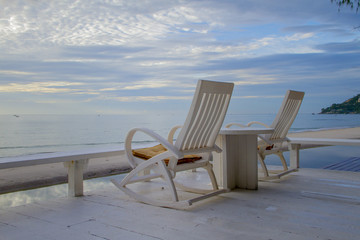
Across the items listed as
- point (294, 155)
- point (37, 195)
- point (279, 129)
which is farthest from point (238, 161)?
point (37, 195)

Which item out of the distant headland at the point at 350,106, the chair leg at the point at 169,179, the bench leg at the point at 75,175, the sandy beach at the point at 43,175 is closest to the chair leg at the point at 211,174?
the chair leg at the point at 169,179

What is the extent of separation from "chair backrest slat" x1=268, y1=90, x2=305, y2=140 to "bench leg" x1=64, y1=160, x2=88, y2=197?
210cm

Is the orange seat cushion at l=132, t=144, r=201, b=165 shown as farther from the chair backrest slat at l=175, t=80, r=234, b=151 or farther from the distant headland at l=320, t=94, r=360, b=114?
the distant headland at l=320, t=94, r=360, b=114

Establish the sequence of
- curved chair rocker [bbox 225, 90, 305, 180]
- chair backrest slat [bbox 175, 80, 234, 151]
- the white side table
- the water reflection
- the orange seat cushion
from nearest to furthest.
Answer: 1. chair backrest slat [bbox 175, 80, 234, 151]
2. the orange seat cushion
3. the white side table
4. the water reflection
5. curved chair rocker [bbox 225, 90, 305, 180]

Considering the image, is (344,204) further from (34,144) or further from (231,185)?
(34,144)

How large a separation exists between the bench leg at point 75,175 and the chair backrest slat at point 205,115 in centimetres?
106

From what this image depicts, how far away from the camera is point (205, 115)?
278cm

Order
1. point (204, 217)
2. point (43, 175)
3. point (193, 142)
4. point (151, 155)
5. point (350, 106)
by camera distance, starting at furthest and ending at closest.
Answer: point (350, 106) → point (43, 175) → point (151, 155) → point (193, 142) → point (204, 217)

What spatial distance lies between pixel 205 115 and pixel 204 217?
817 mm

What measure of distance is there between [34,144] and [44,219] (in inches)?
747

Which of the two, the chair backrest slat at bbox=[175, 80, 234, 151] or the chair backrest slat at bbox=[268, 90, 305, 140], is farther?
the chair backrest slat at bbox=[268, 90, 305, 140]

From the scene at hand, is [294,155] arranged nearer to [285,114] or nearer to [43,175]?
[285,114]

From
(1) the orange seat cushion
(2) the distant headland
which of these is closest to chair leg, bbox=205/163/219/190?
(1) the orange seat cushion

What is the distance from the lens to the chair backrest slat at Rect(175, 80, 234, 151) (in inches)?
103
